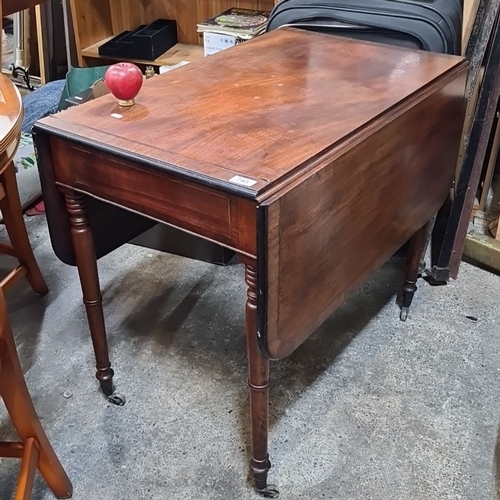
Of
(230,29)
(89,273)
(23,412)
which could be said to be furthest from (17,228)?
(230,29)

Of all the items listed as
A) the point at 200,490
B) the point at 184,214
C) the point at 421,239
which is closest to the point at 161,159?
the point at 184,214

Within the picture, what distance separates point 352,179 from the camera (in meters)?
1.13

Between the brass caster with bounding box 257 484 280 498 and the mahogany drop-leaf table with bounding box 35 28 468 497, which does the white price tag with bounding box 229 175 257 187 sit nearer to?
the mahogany drop-leaf table with bounding box 35 28 468 497

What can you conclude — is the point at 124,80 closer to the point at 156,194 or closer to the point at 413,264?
the point at 156,194

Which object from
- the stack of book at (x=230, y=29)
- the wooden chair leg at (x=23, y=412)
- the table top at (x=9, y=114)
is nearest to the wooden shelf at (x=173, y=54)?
the stack of book at (x=230, y=29)

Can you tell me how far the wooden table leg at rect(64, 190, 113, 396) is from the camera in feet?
4.15

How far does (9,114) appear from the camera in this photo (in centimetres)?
91

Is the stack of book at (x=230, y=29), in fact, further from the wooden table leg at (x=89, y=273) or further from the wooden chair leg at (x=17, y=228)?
the wooden table leg at (x=89, y=273)

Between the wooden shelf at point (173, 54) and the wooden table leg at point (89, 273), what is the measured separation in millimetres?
1412

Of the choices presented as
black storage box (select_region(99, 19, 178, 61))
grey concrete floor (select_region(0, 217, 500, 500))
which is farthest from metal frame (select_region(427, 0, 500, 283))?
black storage box (select_region(99, 19, 178, 61))

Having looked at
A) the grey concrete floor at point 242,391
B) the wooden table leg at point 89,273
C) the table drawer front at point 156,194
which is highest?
the table drawer front at point 156,194

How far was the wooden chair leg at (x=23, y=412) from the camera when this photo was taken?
3.61ft

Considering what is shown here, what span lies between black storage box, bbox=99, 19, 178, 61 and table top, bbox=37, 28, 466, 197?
3.67 feet

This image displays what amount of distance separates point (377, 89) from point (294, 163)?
0.38m
